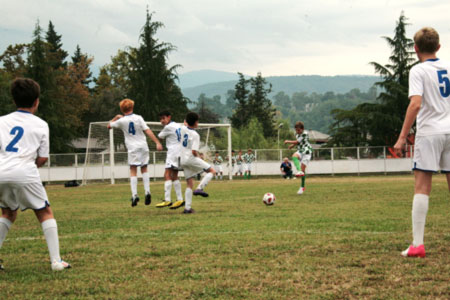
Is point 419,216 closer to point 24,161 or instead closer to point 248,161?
point 24,161

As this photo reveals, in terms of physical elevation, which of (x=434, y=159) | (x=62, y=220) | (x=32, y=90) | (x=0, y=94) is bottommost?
(x=62, y=220)

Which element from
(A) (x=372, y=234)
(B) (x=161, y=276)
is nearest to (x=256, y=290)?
(B) (x=161, y=276)

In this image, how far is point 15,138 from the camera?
4.95 m

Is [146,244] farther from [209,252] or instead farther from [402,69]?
[402,69]

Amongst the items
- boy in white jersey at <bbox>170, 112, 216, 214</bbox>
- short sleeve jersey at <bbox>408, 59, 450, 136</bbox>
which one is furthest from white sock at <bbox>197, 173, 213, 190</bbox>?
short sleeve jersey at <bbox>408, 59, 450, 136</bbox>

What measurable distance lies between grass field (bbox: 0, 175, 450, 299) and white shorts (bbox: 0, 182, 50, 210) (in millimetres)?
670

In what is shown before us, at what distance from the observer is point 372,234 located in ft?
22.5

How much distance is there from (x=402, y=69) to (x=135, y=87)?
25.3 m

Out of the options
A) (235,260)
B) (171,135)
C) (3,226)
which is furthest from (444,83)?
(171,135)

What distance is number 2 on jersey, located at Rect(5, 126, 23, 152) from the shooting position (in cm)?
493

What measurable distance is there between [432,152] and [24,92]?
4.04 metres

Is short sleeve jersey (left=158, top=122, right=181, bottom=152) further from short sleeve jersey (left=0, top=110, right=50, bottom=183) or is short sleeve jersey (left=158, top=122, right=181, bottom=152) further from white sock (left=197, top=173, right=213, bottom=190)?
short sleeve jersey (left=0, top=110, right=50, bottom=183)

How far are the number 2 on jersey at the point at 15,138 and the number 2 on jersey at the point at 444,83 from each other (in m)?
4.19

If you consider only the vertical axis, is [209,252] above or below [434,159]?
below
